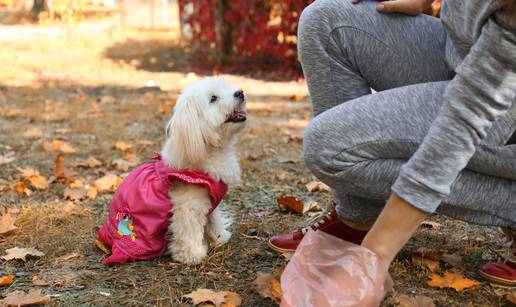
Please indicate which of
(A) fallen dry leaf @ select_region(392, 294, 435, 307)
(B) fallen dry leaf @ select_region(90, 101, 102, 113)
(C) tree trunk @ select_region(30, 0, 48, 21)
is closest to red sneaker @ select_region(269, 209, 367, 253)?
(A) fallen dry leaf @ select_region(392, 294, 435, 307)

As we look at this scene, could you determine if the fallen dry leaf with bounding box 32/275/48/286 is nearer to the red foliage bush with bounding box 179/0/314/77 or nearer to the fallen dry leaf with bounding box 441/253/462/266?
the fallen dry leaf with bounding box 441/253/462/266

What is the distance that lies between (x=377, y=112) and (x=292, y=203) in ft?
3.80

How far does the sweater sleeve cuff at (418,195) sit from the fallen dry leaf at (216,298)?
0.75 meters

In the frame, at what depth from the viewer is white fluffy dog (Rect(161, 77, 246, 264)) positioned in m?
2.40

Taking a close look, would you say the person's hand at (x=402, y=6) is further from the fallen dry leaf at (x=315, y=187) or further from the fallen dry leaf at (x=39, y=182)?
the fallen dry leaf at (x=39, y=182)

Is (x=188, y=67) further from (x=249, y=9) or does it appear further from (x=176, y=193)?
(x=176, y=193)

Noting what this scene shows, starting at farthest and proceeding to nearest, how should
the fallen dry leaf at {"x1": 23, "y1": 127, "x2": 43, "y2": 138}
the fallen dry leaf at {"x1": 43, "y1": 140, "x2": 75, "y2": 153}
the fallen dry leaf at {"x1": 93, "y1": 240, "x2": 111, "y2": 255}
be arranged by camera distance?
the fallen dry leaf at {"x1": 23, "y1": 127, "x2": 43, "y2": 138} → the fallen dry leaf at {"x1": 43, "y1": 140, "x2": 75, "y2": 153} → the fallen dry leaf at {"x1": 93, "y1": 240, "x2": 111, "y2": 255}

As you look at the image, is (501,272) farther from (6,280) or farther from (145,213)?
(6,280)

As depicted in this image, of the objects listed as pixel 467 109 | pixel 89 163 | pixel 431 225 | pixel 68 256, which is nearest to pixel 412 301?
pixel 467 109

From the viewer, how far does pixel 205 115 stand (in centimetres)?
245

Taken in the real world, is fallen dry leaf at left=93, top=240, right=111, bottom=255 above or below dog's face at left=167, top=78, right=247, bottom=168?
below

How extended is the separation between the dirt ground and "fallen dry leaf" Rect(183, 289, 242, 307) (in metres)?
0.05

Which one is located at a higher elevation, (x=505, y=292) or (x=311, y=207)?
(x=505, y=292)

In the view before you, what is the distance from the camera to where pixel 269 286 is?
2041 millimetres
